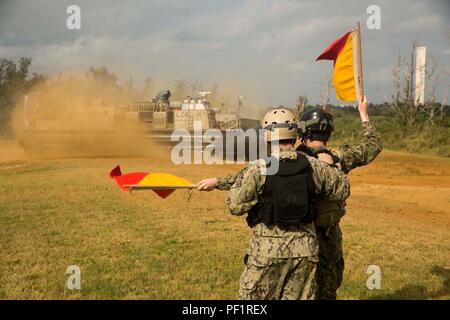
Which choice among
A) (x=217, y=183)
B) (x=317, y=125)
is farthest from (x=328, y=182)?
(x=217, y=183)

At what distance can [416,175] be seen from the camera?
61.6 ft

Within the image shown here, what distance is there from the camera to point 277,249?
3271 mm

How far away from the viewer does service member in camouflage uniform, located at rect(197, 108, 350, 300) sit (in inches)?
126

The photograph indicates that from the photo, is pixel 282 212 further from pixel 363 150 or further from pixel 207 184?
pixel 363 150

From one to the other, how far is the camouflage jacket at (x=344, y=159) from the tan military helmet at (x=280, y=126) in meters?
0.48

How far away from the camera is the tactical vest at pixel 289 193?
319cm

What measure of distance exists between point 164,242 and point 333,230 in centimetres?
403

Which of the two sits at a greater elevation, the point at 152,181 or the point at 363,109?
Answer: the point at 363,109

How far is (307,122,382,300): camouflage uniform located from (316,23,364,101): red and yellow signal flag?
26.3 inches
